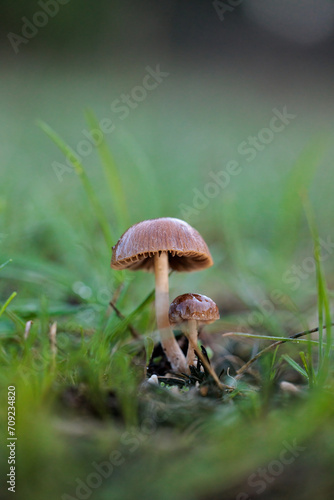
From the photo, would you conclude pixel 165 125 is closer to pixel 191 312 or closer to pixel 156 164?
pixel 156 164

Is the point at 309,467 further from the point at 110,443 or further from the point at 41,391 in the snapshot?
the point at 41,391

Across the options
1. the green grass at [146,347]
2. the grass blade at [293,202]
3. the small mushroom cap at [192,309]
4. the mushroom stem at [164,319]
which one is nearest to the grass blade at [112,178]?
the green grass at [146,347]

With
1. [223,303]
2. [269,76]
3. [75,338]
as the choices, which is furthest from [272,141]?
[75,338]

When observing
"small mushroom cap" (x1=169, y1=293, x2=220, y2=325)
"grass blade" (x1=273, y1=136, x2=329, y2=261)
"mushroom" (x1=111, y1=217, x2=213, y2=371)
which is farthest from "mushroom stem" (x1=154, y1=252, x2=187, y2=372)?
"grass blade" (x1=273, y1=136, x2=329, y2=261)

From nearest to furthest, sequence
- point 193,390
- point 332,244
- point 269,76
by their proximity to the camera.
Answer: point 193,390 < point 332,244 < point 269,76

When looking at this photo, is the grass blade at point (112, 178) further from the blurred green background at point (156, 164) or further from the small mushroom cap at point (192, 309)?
the small mushroom cap at point (192, 309)

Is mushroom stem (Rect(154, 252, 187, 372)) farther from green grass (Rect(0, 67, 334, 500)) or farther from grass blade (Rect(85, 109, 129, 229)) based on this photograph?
grass blade (Rect(85, 109, 129, 229))

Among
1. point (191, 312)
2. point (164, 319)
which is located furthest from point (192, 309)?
point (164, 319)
